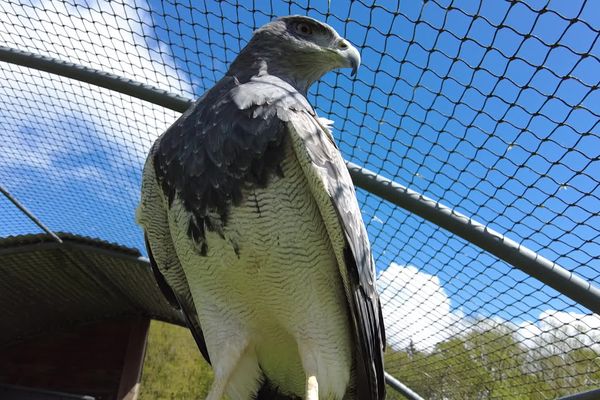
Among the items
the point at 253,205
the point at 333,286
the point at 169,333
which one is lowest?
the point at 333,286

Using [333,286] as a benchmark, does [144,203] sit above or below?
above

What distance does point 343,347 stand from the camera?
86.0 inches

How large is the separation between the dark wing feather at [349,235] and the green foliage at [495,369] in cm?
218

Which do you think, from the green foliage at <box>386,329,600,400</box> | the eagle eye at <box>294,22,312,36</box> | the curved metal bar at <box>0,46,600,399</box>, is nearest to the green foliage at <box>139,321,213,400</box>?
the green foliage at <box>386,329,600,400</box>

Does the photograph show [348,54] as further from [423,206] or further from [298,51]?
[423,206]

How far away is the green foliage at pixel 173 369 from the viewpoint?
11.8m

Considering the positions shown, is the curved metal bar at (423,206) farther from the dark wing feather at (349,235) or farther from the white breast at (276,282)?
the white breast at (276,282)

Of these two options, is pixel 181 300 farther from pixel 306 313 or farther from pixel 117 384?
pixel 117 384

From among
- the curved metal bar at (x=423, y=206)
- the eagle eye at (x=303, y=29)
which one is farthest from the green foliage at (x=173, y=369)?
the eagle eye at (x=303, y=29)

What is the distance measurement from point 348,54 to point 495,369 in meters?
3.32

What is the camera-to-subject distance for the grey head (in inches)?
104

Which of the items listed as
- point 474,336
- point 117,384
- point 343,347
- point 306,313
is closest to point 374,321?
point 343,347

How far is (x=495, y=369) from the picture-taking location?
4.35m

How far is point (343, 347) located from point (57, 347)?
6949mm
